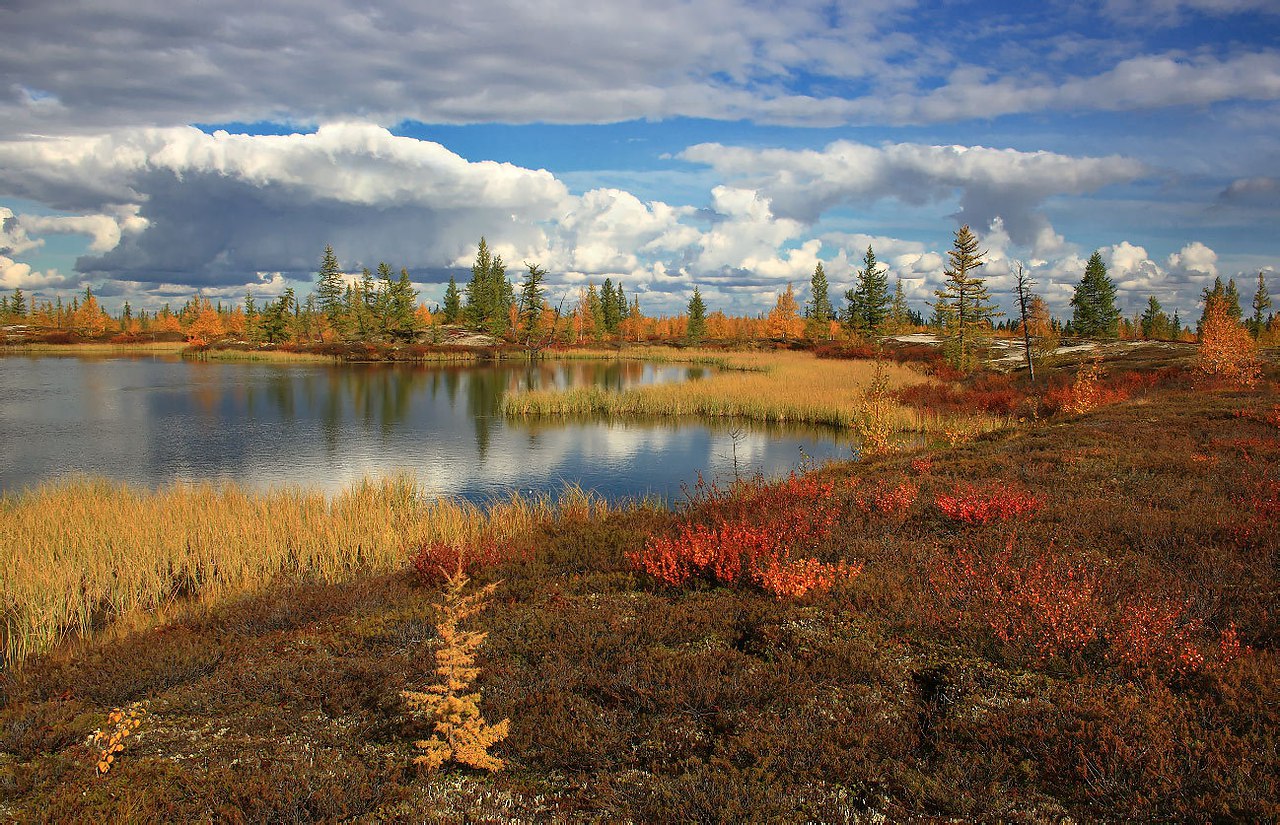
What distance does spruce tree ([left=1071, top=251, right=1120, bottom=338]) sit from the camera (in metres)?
77.8

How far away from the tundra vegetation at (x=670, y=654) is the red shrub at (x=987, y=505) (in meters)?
0.05

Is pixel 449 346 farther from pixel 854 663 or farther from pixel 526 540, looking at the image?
pixel 854 663

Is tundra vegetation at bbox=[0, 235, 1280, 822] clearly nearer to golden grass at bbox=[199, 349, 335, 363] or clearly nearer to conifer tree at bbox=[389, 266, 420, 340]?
golden grass at bbox=[199, 349, 335, 363]

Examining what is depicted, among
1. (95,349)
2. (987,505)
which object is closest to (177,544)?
(987,505)

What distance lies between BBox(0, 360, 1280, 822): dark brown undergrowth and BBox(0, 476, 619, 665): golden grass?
141 centimetres

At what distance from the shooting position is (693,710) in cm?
568

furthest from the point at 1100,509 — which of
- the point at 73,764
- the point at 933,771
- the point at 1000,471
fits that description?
the point at 73,764

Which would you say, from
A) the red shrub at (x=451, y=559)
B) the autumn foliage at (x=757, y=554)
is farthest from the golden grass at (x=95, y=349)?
the autumn foliage at (x=757, y=554)

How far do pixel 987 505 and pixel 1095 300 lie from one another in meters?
82.7

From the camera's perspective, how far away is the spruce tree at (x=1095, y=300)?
77812 mm

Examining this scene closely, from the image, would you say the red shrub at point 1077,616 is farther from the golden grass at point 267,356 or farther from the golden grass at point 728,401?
the golden grass at point 267,356

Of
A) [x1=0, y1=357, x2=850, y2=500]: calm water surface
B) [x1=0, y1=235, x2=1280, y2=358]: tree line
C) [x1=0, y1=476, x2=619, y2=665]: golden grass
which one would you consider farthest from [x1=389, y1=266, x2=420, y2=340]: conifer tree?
[x1=0, y1=476, x2=619, y2=665]: golden grass

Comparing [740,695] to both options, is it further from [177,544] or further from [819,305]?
[819,305]

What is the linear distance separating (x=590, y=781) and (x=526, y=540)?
7.40 m
